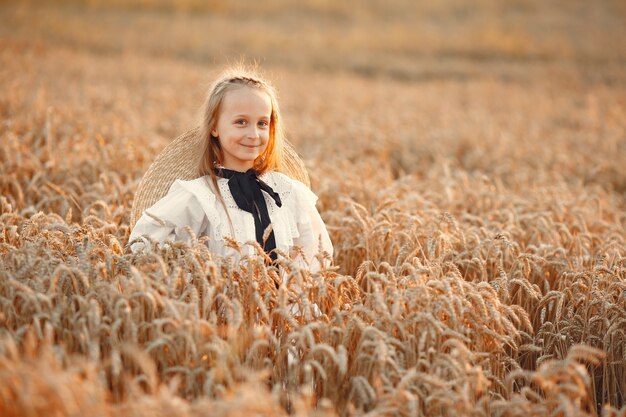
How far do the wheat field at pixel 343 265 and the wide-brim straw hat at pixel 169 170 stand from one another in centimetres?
26

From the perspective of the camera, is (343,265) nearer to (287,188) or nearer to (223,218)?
(287,188)

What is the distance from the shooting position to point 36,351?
242cm

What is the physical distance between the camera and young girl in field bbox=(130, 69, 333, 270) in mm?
3475

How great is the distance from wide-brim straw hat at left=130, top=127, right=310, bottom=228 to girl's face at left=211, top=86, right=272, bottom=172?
22 cm

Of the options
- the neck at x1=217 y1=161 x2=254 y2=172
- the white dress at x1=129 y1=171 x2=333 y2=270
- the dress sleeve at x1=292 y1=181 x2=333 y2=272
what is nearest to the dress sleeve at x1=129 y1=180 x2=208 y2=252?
the white dress at x1=129 y1=171 x2=333 y2=270

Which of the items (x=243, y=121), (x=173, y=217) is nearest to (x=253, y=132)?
(x=243, y=121)

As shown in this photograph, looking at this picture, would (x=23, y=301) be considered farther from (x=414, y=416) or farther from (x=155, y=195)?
(x=414, y=416)

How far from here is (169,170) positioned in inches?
152

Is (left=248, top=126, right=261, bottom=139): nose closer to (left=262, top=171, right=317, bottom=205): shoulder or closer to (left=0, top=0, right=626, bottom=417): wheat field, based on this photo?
(left=262, top=171, right=317, bottom=205): shoulder

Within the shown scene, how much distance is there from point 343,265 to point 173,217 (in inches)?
52.4

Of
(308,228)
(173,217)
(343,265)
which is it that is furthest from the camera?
Result: (343,265)

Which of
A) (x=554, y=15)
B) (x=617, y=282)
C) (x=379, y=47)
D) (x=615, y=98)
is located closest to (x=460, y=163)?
A: (x=617, y=282)

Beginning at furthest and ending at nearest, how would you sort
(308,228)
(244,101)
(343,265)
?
1. (343,265)
2. (308,228)
3. (244,101)

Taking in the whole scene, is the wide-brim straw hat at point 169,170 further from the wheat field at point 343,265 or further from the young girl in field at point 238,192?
the wheat field at point 343,265
